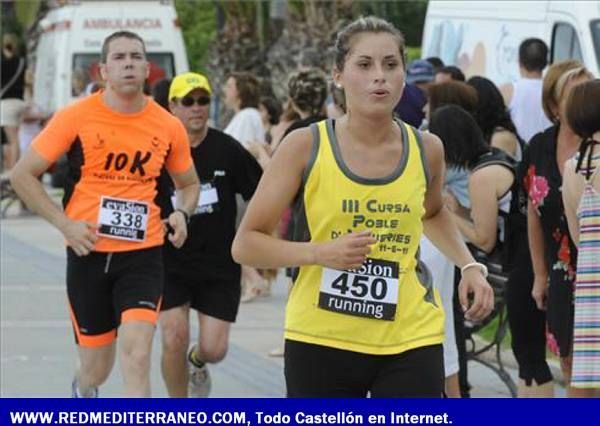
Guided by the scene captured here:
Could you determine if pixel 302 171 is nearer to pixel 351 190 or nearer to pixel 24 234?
pixel 351 190

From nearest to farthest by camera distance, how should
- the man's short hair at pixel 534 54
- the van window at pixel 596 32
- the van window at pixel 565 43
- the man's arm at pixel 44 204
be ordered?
the man's arm at pixel 44 204 → the man's short hair at pixel 534 54 → the van window at pixel 596 32 → the van window at pixel 565 43

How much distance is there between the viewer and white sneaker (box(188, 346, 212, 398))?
982cm

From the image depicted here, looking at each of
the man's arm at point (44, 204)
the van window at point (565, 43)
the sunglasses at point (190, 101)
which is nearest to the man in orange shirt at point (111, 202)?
the man's arm at point (44, 204)

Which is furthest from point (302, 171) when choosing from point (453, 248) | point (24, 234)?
point (24, 234)

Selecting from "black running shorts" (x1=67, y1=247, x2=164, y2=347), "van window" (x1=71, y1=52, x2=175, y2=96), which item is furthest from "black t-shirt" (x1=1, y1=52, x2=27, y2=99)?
"black running shorts" (x1=67, y1=247, x2=164, y2=347)

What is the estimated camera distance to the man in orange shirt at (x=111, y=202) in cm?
830

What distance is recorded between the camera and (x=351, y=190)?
5.68 meters

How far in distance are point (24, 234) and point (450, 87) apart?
11.5m

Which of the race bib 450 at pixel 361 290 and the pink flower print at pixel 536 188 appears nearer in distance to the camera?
the race bib 450 at pixel 361 290

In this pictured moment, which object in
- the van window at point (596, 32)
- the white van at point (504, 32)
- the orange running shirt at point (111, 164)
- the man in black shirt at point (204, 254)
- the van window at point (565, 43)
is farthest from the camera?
the van window at point (565, 43)

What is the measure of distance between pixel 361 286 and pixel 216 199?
3921mm

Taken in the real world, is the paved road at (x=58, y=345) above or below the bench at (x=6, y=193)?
above

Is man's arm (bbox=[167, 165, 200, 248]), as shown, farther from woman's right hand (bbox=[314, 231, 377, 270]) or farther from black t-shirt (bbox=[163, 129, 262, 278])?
woman's right hand (bbox=[314, 231, 377, 270])

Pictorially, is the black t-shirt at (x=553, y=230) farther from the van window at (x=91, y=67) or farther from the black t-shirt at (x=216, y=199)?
the van window at (x=91, y=67)
